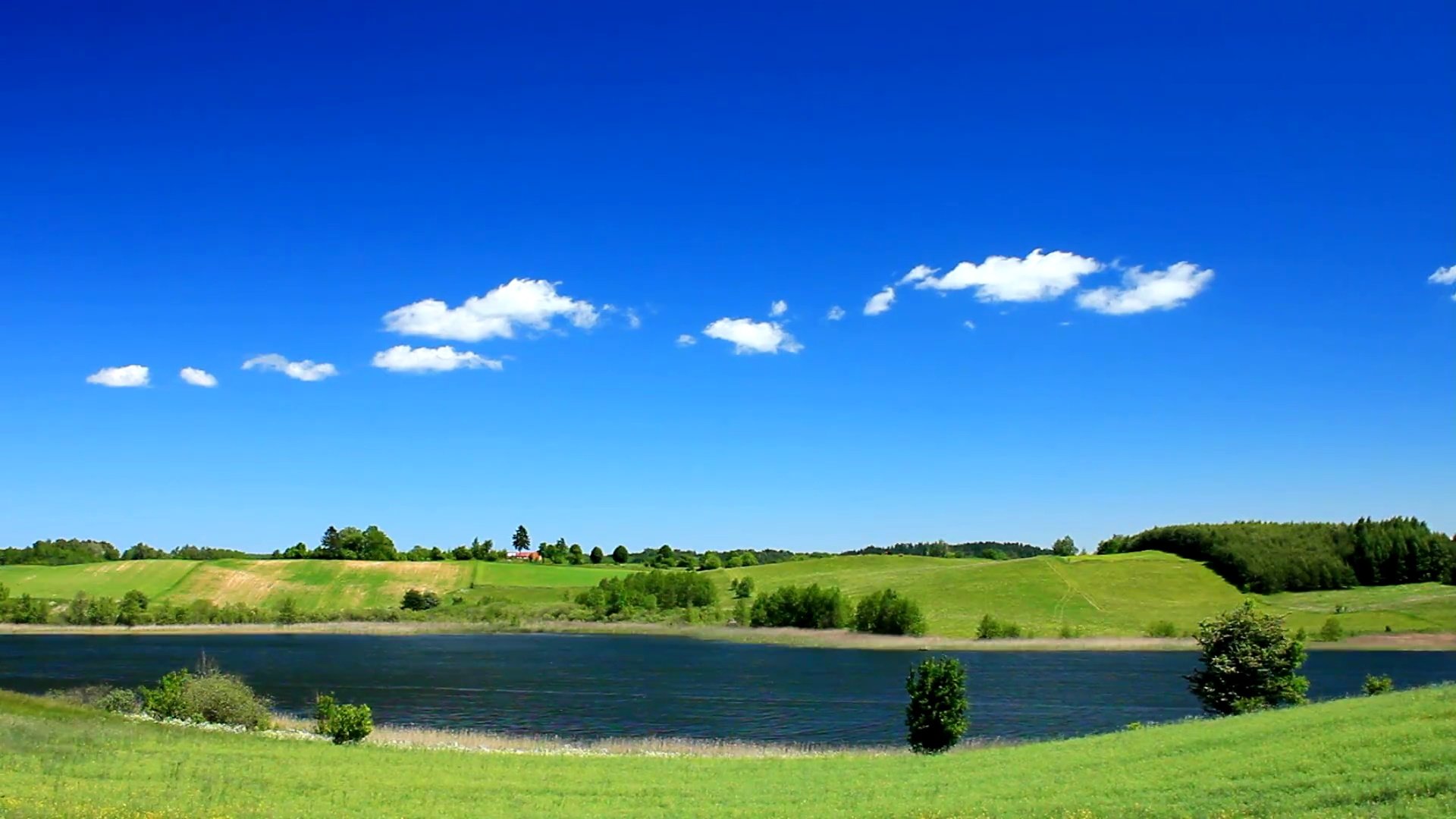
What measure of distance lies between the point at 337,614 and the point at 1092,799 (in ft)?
541

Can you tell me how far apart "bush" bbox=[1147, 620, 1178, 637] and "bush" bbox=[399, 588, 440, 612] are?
116480 mm

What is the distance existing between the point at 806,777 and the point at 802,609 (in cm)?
12520

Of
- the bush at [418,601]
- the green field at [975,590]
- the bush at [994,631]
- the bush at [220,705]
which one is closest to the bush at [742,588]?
the green field at [975,590]

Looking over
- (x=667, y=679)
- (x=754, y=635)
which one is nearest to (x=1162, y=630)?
(x=754, y=635)

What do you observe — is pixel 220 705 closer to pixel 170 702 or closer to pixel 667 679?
pixel 170 702

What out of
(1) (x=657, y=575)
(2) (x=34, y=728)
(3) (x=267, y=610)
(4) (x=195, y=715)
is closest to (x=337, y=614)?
(3) (x=267, y=610)

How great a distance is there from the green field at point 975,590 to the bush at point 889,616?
11.1ft

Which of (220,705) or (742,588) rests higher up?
(742,588)

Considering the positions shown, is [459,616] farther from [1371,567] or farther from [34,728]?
[1371,567]

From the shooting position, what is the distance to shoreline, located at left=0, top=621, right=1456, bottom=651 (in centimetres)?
12862

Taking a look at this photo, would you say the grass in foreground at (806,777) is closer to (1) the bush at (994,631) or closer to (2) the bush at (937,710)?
(2) the bush at (937,710)

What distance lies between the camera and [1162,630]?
13538cm

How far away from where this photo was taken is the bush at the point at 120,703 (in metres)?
55.7

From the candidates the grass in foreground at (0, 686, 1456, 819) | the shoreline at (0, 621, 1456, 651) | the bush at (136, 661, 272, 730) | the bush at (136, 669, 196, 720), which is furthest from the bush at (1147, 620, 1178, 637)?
the bush at (136, 669, 196, 720)
